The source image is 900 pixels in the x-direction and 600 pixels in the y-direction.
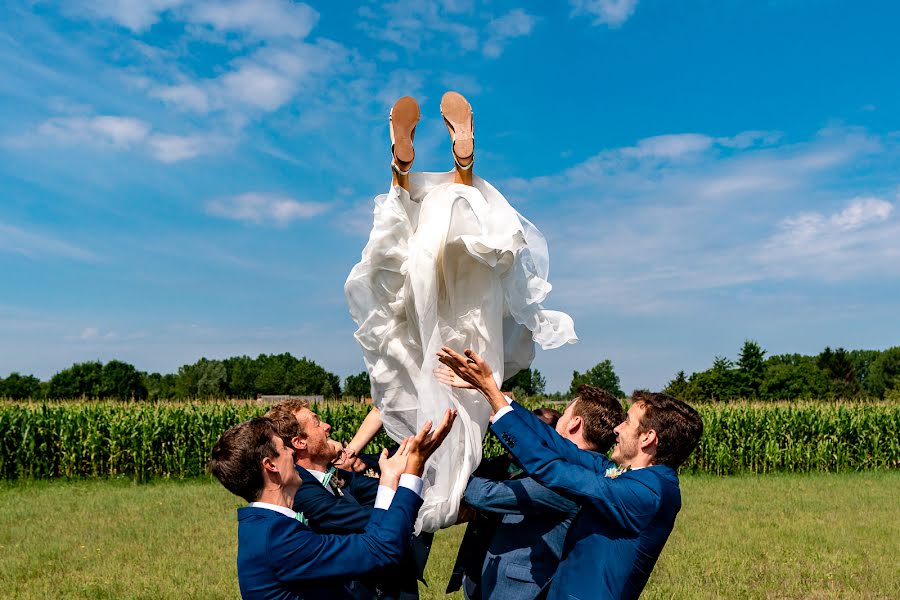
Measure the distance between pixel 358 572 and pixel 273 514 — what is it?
0.39 meters

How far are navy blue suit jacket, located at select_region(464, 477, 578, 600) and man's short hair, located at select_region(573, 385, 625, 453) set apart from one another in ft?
1.57

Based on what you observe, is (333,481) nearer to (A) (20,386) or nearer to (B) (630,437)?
(B) (630,437)

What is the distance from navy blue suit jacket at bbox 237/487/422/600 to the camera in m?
2.61

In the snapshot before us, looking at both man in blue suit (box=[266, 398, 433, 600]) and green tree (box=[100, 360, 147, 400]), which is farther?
green tree (box=[100, 360, 147, 400])

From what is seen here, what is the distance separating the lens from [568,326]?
338cm

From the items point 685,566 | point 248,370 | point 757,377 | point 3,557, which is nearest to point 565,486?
point 685,566

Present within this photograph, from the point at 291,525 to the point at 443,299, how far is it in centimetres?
113

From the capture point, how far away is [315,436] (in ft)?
11.7

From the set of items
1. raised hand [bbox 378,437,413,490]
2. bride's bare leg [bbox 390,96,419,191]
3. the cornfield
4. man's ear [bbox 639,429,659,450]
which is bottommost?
the cornfield

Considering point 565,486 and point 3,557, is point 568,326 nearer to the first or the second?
point 565,486

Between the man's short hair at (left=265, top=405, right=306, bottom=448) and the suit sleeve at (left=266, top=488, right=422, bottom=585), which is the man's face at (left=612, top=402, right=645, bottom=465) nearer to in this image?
the suit sleeve at (left=266, top=488, right=422, bottom=585)

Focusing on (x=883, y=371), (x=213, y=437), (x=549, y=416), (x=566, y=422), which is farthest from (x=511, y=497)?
(x=883, y=371)

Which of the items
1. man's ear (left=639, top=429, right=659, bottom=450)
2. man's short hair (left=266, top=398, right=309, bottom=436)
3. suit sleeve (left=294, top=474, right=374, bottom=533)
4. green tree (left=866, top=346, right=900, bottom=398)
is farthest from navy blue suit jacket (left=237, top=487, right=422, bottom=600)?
green tree (left=866, top=346, right=900, bottom=398)

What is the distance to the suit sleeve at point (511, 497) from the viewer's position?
119 inches
